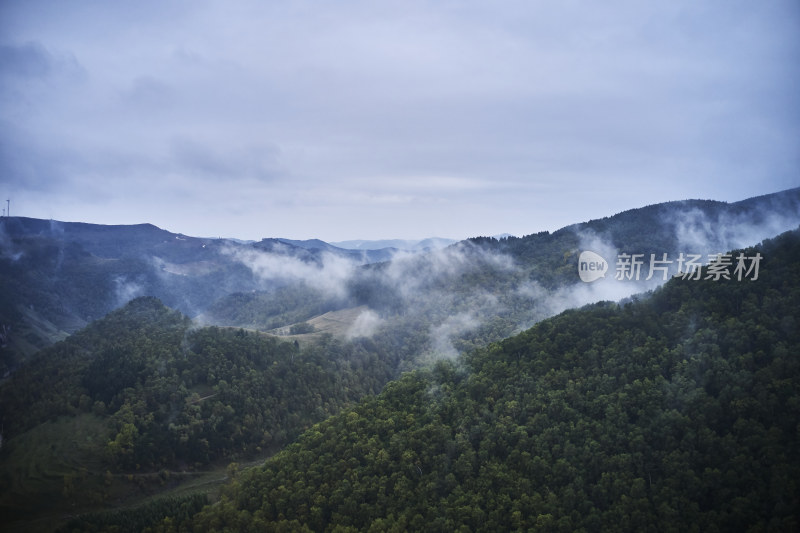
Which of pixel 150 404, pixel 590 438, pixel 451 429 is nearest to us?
pixel 590 438

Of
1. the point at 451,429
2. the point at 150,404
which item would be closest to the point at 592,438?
the point at 451,429

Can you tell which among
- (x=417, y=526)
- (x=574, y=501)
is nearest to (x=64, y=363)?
(x=417, y=526)

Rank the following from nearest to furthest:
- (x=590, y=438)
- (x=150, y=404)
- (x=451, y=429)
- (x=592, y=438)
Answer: (x=590, y=438) < (x=592, y=438) < (x=451, y=429) < (x=150, y=404)

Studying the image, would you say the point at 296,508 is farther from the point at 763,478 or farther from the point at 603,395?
the point at 763,478

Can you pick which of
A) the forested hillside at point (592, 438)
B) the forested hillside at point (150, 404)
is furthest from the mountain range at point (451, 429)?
the forested hillside at point (150, 404)

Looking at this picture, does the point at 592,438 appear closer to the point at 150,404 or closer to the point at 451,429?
the point at 451,429

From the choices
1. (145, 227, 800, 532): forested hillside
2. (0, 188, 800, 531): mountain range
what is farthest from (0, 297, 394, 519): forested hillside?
(145, 227, 800, 532): forested hillside
